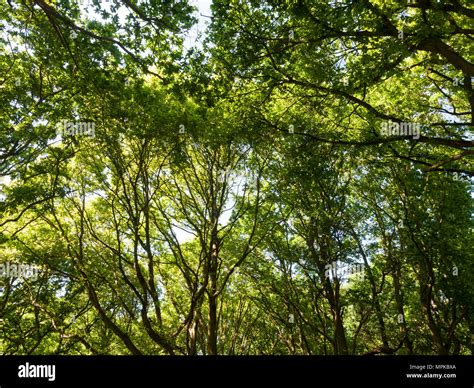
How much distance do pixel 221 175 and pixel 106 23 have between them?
7754mm

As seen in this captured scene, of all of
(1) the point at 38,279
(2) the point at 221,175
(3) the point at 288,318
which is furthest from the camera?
(3) the point at 288,318

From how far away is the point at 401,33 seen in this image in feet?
25.9

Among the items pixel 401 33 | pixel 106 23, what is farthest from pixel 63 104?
pixel 401 33

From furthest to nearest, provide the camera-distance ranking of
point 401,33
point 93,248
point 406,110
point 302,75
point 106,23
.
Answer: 1. point 93,248
2. point 406,110
3. point 302,75
4. point 106,23
5. point 401,33

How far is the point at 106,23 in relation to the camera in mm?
8828

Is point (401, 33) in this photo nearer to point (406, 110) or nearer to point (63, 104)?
point (406, 110)

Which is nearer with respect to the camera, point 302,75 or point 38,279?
point 302,75

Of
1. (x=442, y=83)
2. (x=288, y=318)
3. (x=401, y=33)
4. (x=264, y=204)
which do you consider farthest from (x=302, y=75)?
(x=288, y=318)

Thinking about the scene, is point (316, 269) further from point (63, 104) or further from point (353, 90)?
point (63, 104)

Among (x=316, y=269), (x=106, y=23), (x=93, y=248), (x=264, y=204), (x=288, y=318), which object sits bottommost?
(x=288, y=318)

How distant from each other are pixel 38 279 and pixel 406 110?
17.5 meters

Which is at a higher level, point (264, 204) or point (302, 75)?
point (302, 75)
